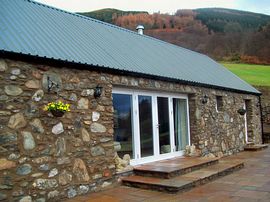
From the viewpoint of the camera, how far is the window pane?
709cm

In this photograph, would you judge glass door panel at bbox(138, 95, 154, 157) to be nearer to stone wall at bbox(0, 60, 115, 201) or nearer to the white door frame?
the white door frame

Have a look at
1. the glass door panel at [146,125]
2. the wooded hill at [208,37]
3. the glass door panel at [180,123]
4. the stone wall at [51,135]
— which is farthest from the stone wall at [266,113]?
the wooded hill at [208,37]

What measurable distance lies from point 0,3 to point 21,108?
3199 millimetres

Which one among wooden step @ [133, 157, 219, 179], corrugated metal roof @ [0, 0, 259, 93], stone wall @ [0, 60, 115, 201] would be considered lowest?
wooden step @ [133, 157, 219, 179]

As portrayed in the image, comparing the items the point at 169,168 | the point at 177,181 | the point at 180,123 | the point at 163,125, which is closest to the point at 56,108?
the point at 177,181

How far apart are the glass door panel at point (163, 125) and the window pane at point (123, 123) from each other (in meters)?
1.28

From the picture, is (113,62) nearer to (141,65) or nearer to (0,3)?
(141,65)

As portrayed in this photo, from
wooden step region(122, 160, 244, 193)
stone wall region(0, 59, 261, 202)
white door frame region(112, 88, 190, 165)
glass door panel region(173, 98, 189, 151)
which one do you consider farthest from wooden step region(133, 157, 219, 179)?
glass door panel region(173, 98, 189, 151)

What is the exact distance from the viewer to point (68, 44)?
665 cm

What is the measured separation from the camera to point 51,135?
5.33m

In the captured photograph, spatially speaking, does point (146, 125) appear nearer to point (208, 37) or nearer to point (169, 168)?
point (169, 168)

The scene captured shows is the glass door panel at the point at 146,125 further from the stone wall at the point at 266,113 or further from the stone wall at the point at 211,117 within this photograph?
the stone wall at the point at 266,113

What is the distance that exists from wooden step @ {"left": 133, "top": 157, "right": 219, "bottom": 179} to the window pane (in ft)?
1.76

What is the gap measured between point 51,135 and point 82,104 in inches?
37.0
